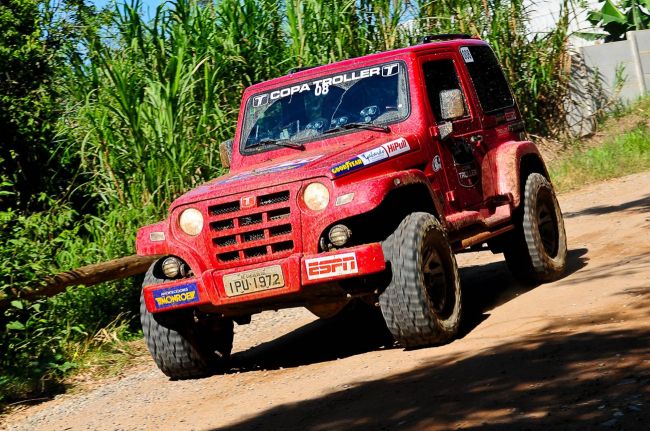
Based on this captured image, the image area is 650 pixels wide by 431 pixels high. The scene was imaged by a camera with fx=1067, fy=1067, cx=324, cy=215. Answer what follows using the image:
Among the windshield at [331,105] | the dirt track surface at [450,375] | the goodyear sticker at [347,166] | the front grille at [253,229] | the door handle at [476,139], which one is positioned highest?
the windshield at [331,105]

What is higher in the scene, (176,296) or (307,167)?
(307,167)

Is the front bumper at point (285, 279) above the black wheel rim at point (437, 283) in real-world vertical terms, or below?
above

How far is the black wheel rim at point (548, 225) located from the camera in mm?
8375

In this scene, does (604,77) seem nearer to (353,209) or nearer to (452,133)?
(452,133)

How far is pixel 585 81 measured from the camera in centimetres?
1755

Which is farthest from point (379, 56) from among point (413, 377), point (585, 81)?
point (585, 81)

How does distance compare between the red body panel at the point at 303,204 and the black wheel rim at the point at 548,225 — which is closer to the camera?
the red body panel at the point at 303,204

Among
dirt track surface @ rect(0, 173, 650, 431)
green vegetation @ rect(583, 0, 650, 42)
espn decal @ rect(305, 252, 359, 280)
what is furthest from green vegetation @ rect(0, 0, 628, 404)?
green vegetation @ rect(583, 0, 650, 42)

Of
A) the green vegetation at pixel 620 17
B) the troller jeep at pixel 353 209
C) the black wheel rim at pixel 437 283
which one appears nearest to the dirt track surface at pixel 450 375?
the black wheel rim at pixel 437 283

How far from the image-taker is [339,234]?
20.2 feet

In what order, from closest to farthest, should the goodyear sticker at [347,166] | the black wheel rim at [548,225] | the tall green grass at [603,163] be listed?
the goodyear sticker at [347,166] → the black wheel rim at [548,225] → the tall green grass at [603,163]

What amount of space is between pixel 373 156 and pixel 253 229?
863 mm

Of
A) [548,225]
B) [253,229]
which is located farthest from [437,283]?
[548,225]

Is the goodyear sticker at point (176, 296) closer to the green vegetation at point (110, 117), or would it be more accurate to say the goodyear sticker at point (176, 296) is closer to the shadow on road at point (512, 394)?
the shadow on road at point (512, 394)
